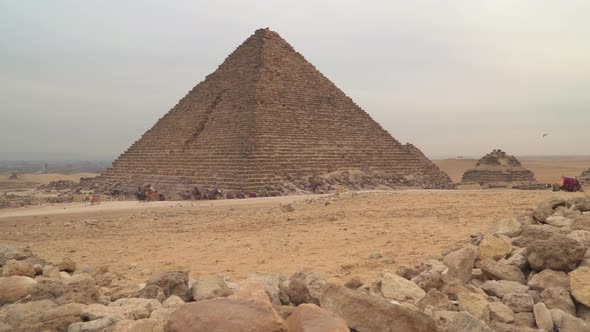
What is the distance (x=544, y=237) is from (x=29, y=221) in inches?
488

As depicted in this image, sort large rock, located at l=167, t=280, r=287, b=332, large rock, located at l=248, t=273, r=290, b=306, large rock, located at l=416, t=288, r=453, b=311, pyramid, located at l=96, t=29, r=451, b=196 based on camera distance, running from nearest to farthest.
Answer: large rock, located at l=167, t=280, r=287, b=332 < large rock, located at l=416, t=288, r=453, b=311 < large rock, located at l=248, t=273, r=290, b=306 < pyramid, located at l=96, t=29, r=451, b=196

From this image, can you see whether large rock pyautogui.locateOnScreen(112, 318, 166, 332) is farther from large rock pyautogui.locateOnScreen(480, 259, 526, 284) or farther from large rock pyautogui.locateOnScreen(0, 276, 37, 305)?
large rock pyautogui.locateOnScreen(480, 259, 526, 284)

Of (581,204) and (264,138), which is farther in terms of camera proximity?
(264,138)

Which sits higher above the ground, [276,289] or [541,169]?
[276,289]

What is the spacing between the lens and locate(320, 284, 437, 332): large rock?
2.28m

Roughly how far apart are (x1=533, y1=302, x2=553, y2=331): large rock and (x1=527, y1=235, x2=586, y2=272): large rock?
527 millimetres

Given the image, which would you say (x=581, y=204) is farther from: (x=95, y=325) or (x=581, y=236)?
(x=95, y=325)

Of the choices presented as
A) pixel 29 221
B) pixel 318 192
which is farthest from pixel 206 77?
pixel 29 221

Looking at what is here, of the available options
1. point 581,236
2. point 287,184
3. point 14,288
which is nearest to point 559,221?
point 581,236

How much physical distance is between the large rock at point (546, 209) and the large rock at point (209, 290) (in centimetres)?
333

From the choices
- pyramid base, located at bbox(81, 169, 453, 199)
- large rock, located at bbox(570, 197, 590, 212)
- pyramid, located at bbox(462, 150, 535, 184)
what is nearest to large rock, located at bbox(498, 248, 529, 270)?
large rock, located at bbox(570, 197, 590, 212)

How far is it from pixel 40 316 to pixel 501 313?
2.56 m

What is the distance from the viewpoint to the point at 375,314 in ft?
7.63

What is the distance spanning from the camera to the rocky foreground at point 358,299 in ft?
7.41
